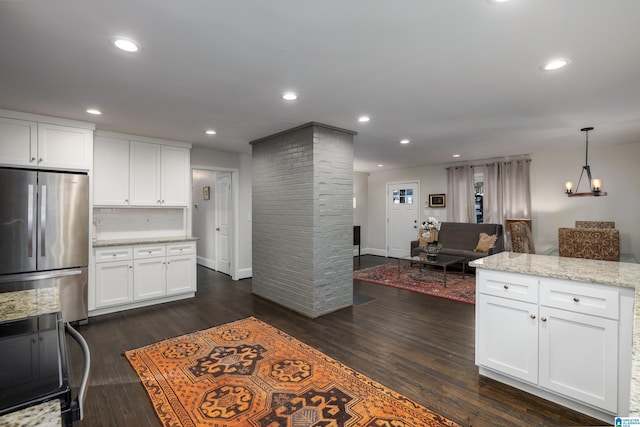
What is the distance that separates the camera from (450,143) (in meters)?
5.12

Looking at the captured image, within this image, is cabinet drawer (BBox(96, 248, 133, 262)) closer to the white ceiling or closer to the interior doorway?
the white ceiling

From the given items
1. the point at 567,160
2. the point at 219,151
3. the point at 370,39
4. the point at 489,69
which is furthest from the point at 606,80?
the point at 219,151

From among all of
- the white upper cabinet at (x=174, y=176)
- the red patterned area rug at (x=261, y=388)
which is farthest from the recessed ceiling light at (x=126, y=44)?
the white upper cabinet at (x=174, y=176)

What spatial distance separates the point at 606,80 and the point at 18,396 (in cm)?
396

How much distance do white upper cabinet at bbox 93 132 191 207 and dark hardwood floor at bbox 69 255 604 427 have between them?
60.3 inches

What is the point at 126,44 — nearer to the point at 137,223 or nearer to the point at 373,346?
the point at 373,346

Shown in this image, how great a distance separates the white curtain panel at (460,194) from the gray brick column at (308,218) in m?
3.84

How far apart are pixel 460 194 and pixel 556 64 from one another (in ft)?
16.4

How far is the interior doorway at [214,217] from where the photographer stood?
6156 millimetres

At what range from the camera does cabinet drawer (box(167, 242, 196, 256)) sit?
4.51m

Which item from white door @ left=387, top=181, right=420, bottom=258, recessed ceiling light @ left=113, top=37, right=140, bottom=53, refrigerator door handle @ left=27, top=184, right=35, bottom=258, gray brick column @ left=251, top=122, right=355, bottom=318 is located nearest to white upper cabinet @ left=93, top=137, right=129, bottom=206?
refrigerator door handle @ left=27, top=184, right=35, bottom=258

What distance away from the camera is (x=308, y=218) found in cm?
389

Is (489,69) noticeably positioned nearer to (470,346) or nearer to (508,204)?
(470,346)

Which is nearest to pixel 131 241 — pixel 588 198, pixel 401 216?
pixel 401 216
